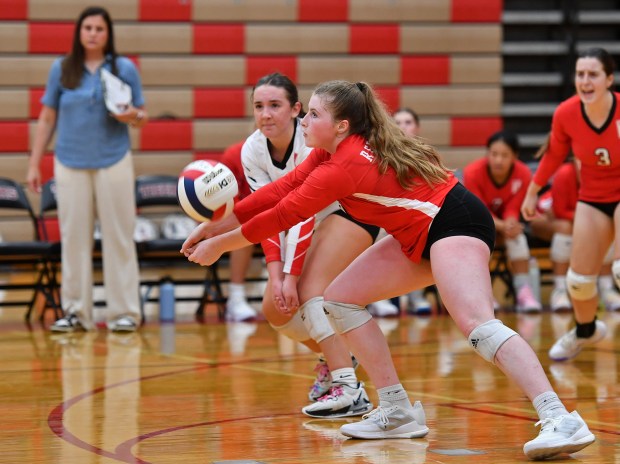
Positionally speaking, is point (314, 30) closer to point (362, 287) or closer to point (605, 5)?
point (605, 5)

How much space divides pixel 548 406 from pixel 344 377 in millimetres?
1120

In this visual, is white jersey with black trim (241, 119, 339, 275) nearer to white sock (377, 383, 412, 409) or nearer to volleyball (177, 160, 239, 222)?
white sock (377, 383, 412, 409)

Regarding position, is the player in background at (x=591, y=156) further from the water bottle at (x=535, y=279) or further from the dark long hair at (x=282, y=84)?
the water bottle at (x=535, y=279)

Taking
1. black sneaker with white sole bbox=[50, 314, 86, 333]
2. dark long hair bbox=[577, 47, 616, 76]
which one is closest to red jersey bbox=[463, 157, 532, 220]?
dark long hair bbox=[577, 47, 616, 76]

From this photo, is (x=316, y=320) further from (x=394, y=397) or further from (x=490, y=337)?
(x=490, y=337)

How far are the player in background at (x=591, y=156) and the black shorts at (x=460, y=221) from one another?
1.88m

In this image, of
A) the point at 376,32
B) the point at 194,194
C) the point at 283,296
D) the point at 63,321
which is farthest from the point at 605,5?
the point at 194,194

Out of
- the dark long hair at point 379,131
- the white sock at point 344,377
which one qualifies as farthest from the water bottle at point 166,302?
the dark long hair at point 379,131

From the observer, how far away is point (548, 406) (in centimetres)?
348

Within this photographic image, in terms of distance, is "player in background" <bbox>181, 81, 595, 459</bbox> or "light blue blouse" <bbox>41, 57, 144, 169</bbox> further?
"light blue blouse" <bbox>41, 57, 144, 169</bbox>

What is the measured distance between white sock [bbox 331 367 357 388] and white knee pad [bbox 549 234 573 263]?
14.7ft

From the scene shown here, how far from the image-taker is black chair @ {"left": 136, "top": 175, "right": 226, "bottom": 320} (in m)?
8.02

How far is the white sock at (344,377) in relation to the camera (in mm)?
4398

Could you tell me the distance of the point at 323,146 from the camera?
384 centimetres
